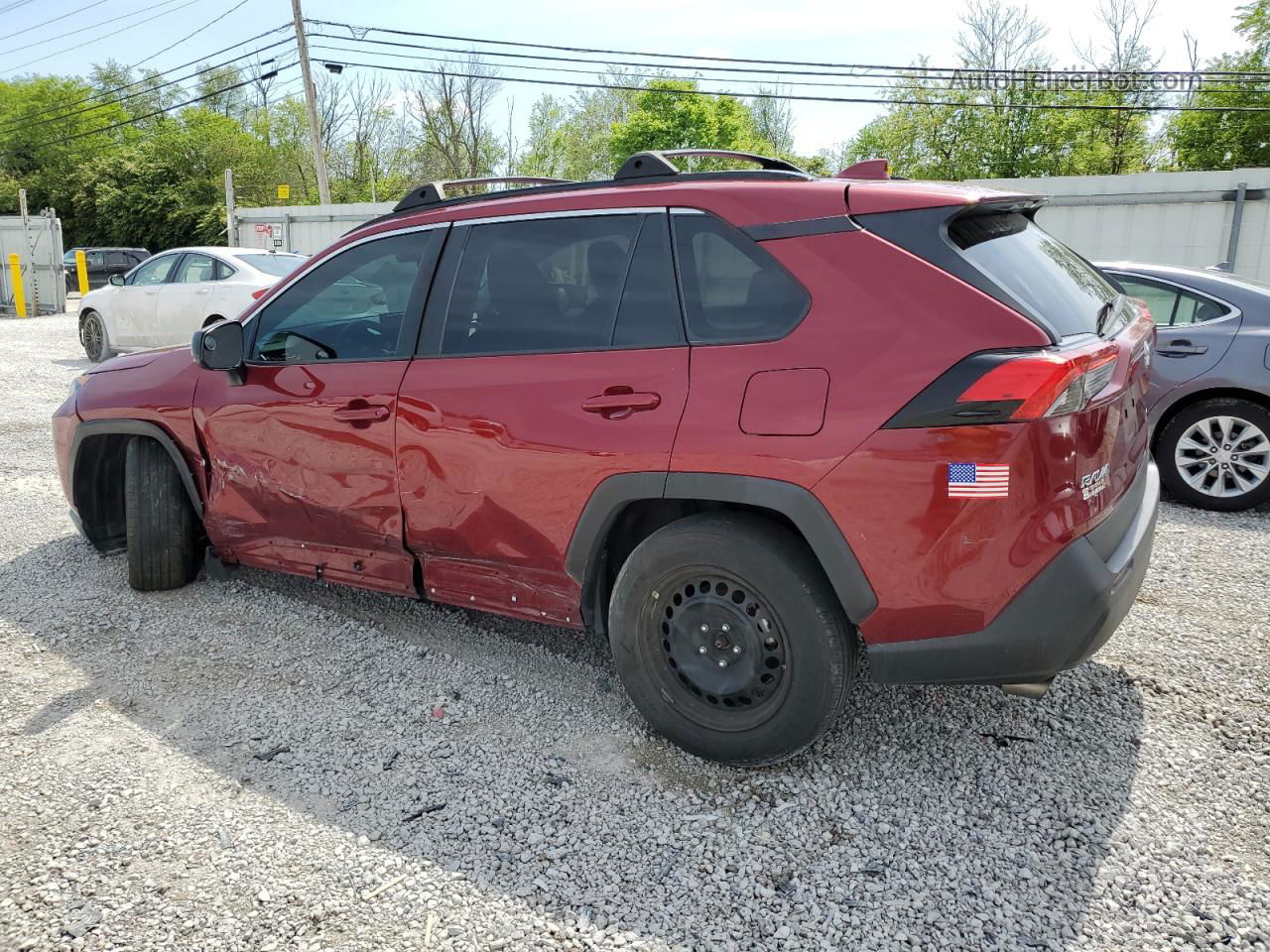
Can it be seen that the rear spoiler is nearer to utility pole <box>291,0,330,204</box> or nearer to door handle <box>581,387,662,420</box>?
door handle <box>581,387,662,420</box>

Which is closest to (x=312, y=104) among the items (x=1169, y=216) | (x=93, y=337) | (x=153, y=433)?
(x=93, y=337)

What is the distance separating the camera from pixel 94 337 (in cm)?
1391

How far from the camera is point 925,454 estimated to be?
2.49 metres

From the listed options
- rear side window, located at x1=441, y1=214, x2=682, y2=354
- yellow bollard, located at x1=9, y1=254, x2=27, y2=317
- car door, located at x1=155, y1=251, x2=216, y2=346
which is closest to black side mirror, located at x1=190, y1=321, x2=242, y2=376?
rear side window, located at x1=441, y1=214, x2=682, y2=354

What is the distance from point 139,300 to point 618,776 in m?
12.6

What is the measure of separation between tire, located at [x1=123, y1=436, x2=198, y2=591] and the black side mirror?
68 centimetres

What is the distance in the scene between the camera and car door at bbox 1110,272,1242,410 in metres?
5.97

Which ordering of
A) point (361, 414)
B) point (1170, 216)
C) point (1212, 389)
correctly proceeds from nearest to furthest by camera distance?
point (361, 414) < point (1212, 389) < point (1170, 216)

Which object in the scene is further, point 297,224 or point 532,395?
point 297,224

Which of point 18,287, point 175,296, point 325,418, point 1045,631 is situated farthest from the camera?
point 18,287

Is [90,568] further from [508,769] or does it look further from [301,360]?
[508,769]

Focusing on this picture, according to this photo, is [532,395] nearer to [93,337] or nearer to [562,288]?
[562,288]

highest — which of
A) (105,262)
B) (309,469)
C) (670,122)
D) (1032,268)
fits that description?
(670,122)

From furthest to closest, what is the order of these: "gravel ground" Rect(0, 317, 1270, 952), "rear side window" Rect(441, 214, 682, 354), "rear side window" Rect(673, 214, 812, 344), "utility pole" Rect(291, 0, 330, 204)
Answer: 1. "utility pole" Rect(291, 0, 330, 204)
2. "rear side window" Rect(441, 214, 682, 354)
3. "rear side window" Rect(673, 214, 812, 344)
4. "gravel ground" Rect(0, 317, 1270, 952)
